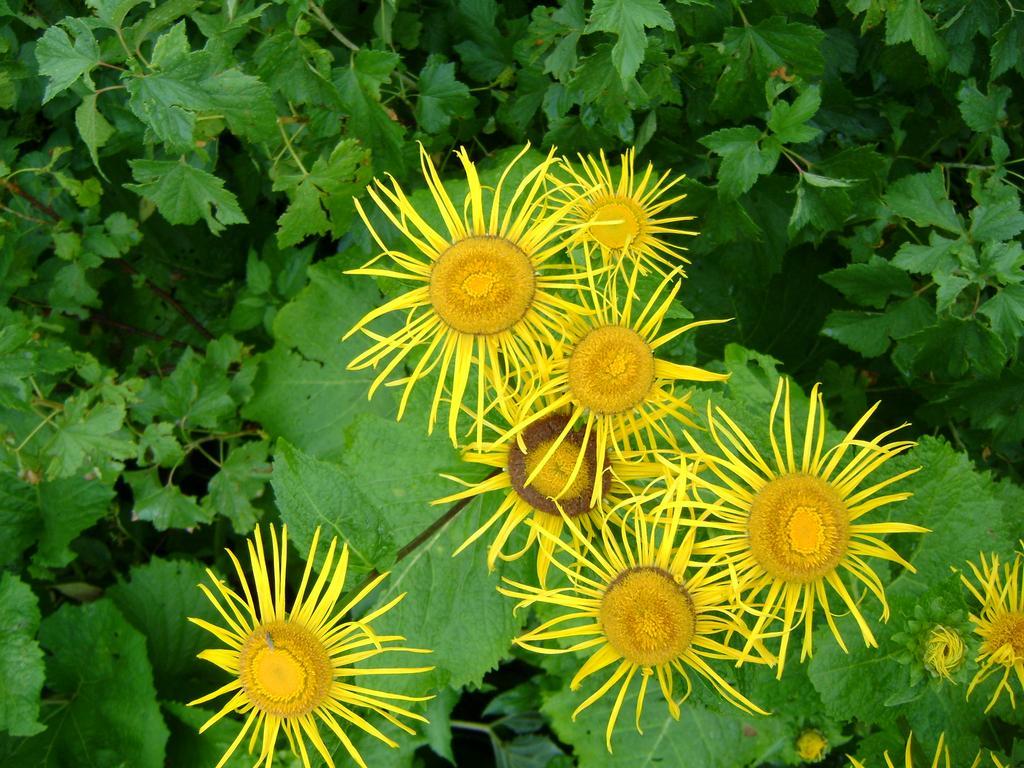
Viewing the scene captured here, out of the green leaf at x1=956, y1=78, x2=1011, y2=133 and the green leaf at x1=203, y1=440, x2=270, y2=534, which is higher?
the green leaf at x1=956, y1=78, x2=1011, y2=133

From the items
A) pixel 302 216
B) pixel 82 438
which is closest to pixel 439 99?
pixel 302 216

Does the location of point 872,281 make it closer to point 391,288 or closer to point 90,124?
point 391,288

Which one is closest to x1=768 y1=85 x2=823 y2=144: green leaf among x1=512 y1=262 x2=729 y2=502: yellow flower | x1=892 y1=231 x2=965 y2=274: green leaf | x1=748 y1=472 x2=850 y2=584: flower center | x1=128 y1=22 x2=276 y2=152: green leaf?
x1=892 y1=231 x2=965 y2=274: green leaf

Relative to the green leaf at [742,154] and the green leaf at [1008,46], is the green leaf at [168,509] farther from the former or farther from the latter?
the green leaf at [1008,46]

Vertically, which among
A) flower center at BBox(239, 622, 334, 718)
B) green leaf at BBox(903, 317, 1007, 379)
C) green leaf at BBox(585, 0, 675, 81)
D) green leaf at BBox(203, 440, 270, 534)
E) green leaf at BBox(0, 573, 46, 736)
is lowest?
green leaf at BBox(0, 573, 46, 736)

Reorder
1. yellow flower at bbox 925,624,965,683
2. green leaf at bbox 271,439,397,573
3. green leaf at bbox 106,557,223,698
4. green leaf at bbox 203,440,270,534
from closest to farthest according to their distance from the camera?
yellow flower at bbox 925,624,965,683 → green leaf at bbox 271,439,397,573 → green leaf at bbox 203,440,270,534 → green leaf at bbox 106,557,223,698

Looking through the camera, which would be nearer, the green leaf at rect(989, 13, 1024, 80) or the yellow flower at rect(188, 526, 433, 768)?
the yellow flower at rect(188, 526, 433, 768)

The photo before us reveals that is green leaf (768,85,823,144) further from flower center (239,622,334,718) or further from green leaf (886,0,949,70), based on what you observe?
flower center (239,622,334,718)

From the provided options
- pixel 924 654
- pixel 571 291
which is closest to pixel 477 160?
pixel 571 291
